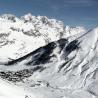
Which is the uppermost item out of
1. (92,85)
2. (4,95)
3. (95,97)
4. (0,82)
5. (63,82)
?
(63,82)

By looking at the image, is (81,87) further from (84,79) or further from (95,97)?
(95,97)

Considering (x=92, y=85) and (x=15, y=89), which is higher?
(x=92, y=85)

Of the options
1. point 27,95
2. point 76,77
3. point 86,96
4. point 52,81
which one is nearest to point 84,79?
point 76,77

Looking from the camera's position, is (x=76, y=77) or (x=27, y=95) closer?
(x=27, y=95)

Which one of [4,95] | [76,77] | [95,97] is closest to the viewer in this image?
[4,95]

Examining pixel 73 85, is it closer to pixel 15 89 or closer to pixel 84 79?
pixel 84 79

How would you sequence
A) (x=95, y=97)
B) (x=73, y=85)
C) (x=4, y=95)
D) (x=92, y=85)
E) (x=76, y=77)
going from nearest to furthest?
(x=4, y=95), (x=95, y=97), (x=92, y=85), (x=73, y=85), (x=76, y=77)

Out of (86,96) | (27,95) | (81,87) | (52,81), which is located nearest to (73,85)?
(81,87)

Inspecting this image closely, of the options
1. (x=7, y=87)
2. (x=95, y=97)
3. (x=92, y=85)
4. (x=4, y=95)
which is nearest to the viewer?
(x=4, y=95)

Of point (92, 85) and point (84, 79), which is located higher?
point (84, 79)
